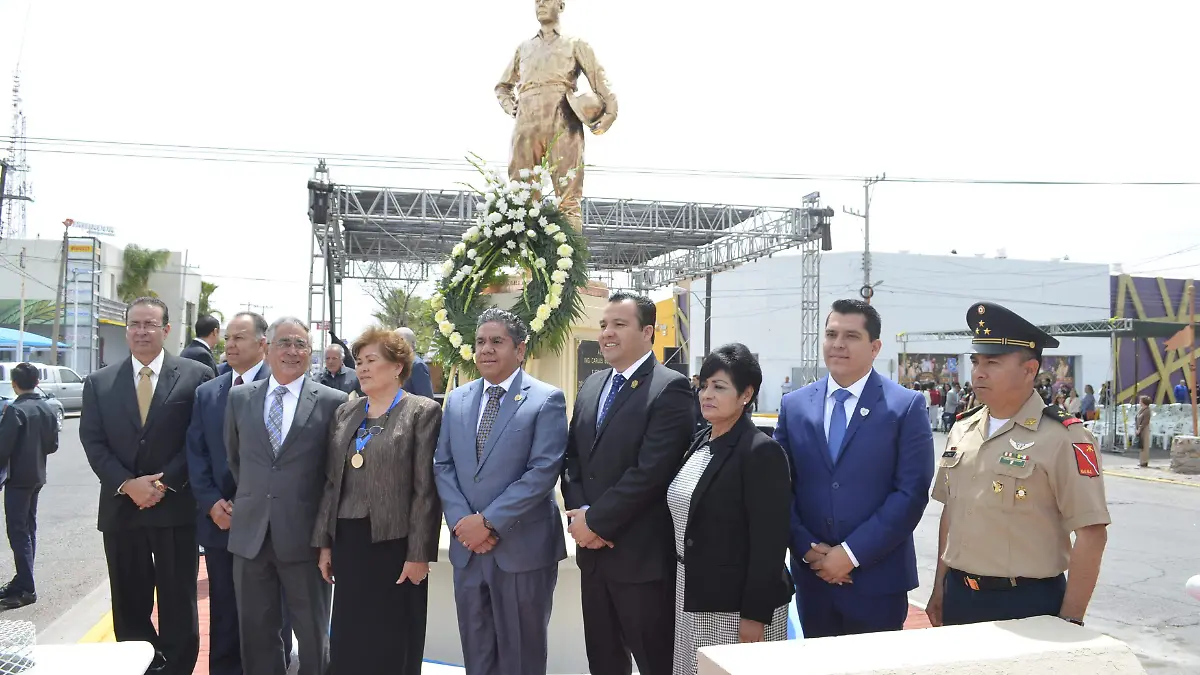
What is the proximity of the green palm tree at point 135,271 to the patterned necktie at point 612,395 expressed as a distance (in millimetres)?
44592

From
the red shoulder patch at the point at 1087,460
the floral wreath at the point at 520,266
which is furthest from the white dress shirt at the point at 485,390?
the red shoulder patch at the point at 1087,460

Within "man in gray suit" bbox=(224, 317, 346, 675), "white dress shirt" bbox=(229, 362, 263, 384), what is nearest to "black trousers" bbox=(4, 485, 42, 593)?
"white dress shirt" bbox=(229, 362, 263, 384)

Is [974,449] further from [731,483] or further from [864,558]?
[731,483]

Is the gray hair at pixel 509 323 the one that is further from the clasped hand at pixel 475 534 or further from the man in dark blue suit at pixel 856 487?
the man in dark blue suit at pixel 856 487

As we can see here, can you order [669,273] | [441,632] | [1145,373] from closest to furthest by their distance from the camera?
[441,632]
[669,273]
[1145,373]

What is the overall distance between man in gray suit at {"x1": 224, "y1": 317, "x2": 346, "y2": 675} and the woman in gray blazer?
160 mm

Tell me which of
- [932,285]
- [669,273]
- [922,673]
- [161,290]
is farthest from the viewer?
[161,290]

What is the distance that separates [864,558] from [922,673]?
1124mm

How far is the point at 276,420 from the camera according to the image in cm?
396

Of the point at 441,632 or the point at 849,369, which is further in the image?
the point at 441,632

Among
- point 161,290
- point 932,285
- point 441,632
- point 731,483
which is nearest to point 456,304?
point 441,632

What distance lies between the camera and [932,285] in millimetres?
33031

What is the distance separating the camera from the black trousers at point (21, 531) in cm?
609

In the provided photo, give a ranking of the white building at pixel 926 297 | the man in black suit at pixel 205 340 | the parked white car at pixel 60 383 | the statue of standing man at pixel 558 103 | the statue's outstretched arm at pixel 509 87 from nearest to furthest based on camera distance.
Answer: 1. the man in black suit at pixel 205 340
2. the statue of standing man at pixel 558 103
3. the statue's outstretched arm at pixel 509 87
4. the parked white car at pixel 60 383
5. the white building at pixel 926 297
